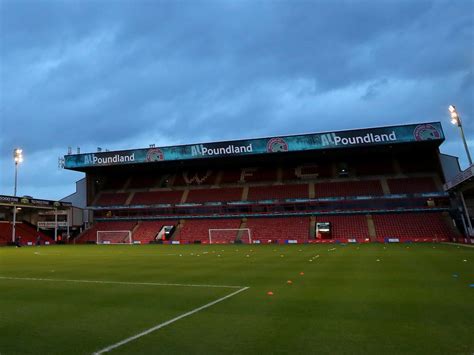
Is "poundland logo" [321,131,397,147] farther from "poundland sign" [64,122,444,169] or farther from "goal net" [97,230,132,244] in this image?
"goal net" [97,230,132,244]

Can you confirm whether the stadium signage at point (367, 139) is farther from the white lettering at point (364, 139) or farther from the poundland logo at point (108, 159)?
the poundland logo at point (108, 159)

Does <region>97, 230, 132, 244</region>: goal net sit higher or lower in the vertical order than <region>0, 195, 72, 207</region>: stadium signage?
lower

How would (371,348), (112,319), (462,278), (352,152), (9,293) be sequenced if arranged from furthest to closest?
(352,152) → (462,278) → (9,293) → (112,319) → (371,348)

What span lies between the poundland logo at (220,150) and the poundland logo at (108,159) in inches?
420

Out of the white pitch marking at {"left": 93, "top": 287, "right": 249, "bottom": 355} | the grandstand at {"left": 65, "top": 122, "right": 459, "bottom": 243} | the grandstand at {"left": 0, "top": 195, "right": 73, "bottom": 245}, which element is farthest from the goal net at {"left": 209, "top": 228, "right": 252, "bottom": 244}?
the white pitch marking at {"left": 93, "top": 287, "right": 249, "bottom": 355}

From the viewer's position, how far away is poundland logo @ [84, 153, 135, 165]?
53.4 m

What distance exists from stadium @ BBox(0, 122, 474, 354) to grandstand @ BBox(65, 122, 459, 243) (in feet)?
0.81

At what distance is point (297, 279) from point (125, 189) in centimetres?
5503

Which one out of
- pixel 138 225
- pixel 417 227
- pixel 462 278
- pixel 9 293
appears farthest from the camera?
pixel 138 225

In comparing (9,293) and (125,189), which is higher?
(125,189)

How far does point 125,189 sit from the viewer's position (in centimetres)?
6147

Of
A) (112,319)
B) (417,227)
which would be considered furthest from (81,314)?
(417,227)

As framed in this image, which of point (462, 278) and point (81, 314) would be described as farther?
point (462, 278)

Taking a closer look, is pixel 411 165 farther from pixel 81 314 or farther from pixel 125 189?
pixel 81 314
